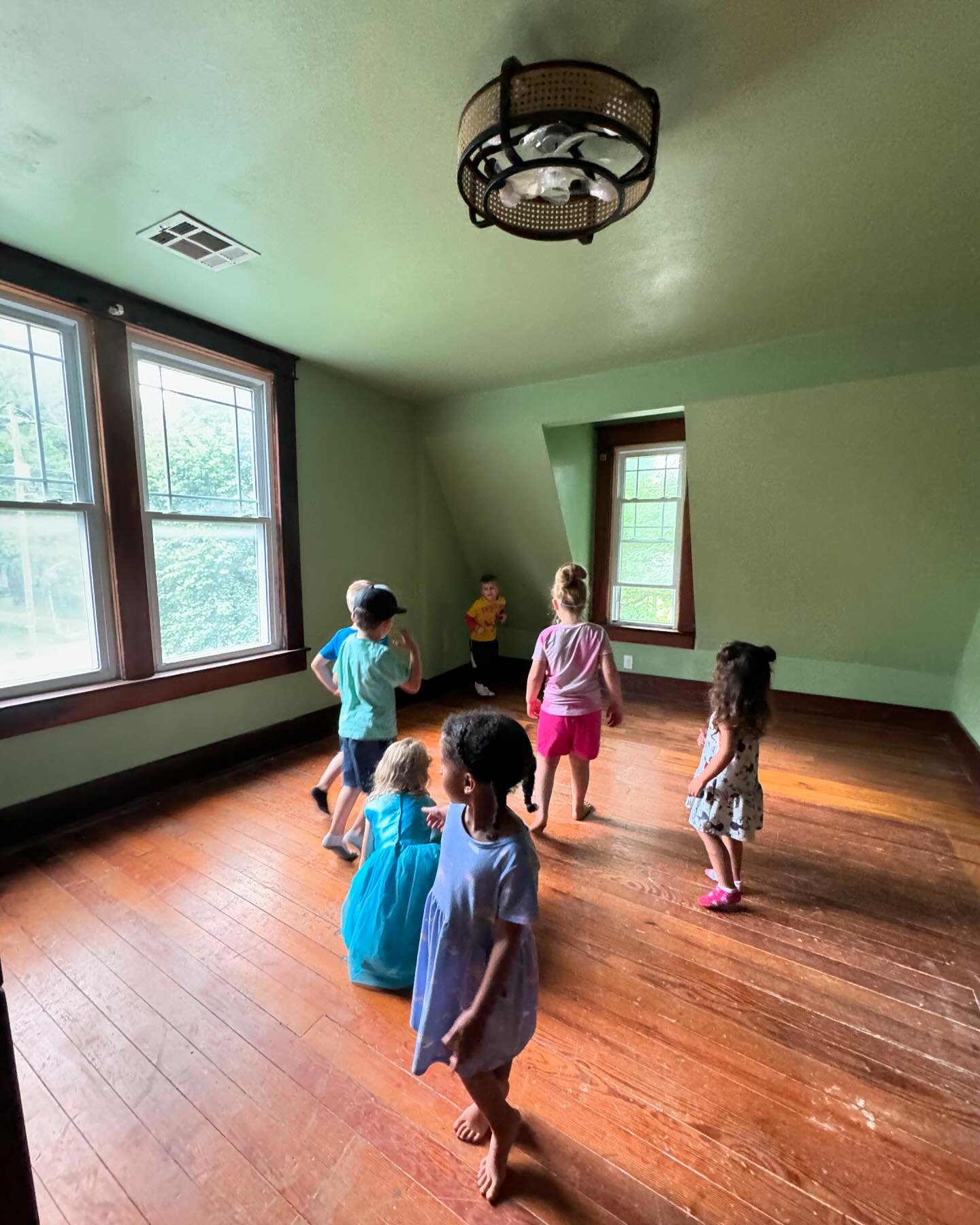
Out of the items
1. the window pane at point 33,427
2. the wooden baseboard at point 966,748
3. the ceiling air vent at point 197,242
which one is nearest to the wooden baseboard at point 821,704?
the wooden baseboard at point 966,748

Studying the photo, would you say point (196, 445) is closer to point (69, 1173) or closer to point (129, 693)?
point (129, 693)

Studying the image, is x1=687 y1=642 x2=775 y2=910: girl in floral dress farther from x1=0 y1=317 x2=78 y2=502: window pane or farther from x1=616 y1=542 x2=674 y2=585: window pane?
x1=0 y1=317 x2=78 y2=502: window pane

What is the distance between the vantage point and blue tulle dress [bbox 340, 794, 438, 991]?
165cm

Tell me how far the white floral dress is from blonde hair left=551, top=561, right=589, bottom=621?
759 millimetres

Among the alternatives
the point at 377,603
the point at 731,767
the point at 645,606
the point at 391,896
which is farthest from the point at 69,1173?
the point at 645,606

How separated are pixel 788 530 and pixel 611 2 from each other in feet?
10.9

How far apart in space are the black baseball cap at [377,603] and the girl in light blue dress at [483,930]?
1115mm

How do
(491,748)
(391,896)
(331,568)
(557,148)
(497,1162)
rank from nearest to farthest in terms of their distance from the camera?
1. (491,748)
2. (497,1162)
3. (557,148)
4. (391,896)
5. (331,568)

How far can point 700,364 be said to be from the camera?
11.1 feet

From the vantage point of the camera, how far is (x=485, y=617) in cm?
510

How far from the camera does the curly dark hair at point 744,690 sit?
1.89 metres

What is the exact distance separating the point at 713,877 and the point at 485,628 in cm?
317

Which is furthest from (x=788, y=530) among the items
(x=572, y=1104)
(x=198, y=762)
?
(x=198, y=762)

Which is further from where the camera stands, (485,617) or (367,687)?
(485,617)
